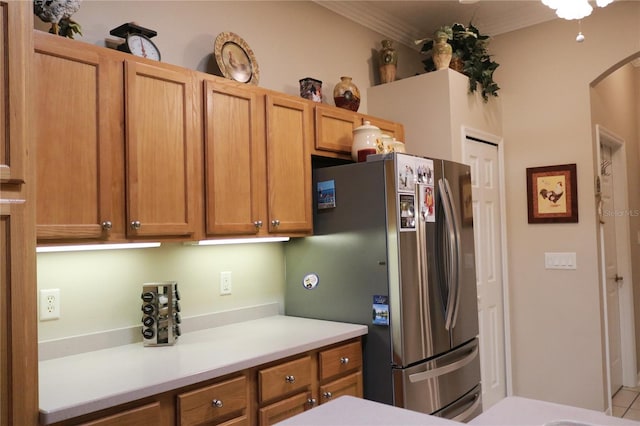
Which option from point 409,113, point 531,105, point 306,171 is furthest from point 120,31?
point 531,105

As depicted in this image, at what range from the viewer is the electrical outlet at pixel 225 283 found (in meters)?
2.68

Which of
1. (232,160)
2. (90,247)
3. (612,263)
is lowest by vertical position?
(612,263)

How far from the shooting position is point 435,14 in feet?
12.3

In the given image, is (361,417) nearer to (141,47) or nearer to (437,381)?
(437,381)

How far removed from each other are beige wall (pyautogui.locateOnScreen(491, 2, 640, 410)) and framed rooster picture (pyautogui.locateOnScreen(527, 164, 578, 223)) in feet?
0.17

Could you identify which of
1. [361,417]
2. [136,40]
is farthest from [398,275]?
[136,40]

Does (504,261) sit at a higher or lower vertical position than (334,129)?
lower

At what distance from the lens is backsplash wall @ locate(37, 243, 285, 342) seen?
2086 mm

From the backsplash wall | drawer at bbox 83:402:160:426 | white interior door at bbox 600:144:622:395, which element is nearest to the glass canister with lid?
the backsplash wall

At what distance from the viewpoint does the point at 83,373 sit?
70.4 inches

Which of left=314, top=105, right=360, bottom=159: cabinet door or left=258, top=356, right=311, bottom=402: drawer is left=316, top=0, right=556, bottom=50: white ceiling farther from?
left=258, top=356, right=311, bottom=402: drawer

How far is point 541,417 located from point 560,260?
278 centimetres

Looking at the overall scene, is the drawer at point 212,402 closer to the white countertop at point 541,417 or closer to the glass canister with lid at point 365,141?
the white countertop at point 541,417

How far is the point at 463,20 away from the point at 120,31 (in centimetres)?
269
